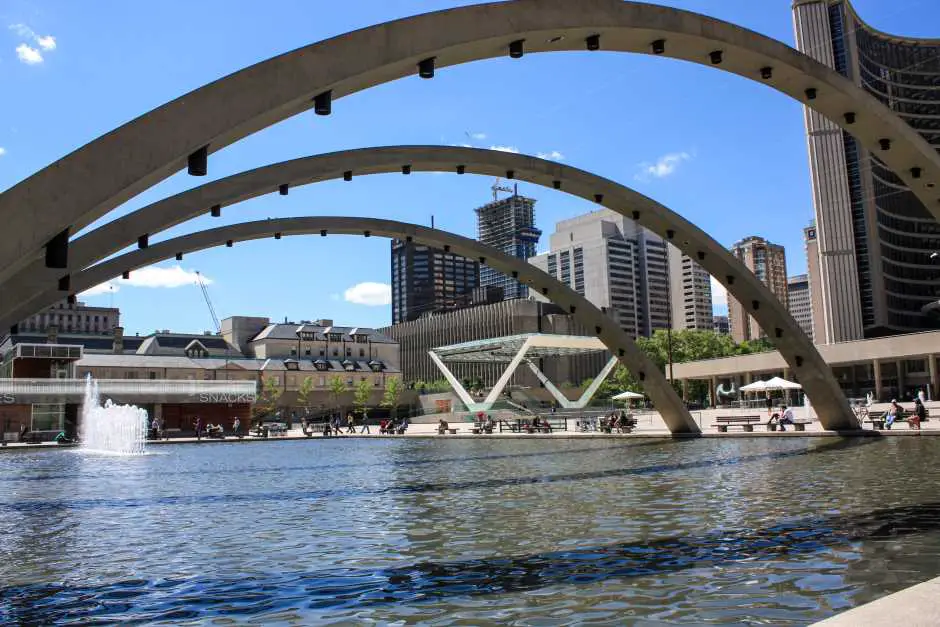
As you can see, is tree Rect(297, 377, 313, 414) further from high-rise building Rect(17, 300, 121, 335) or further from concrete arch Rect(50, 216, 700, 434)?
high-rise building Rect(17, 300, 121, 335)

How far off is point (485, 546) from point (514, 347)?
6003cm

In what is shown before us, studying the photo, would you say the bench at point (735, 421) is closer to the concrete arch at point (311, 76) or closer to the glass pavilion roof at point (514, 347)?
the glass pavilion roof at point (514, 347)

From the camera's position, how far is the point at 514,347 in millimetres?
70188

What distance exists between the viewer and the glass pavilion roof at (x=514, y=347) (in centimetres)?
6594

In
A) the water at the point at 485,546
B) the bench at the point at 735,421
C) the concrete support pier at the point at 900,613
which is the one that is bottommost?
the water at the point at 485,546

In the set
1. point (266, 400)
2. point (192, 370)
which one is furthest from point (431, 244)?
point (192, 370)

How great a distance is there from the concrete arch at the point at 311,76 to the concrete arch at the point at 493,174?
5980 mm

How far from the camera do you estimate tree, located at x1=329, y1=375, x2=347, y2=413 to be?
98.2m

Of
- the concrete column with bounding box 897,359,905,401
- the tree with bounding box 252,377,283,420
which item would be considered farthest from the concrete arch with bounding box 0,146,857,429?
the tree with bounding box 252,377,283,420

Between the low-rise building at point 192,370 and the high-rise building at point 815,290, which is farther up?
the high-rise building at point 815,290

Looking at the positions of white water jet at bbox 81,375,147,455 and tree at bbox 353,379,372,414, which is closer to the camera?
white water jet at bbox 81,375,147,455

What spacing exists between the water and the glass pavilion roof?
4511 centimetres

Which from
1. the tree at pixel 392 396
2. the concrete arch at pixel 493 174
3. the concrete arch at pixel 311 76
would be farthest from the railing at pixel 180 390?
the concrete arch at pixel 311 76

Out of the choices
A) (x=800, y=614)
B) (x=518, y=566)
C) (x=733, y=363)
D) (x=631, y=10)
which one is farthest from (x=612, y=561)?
(x=733, y=363)
